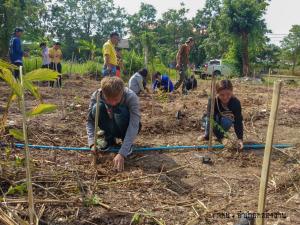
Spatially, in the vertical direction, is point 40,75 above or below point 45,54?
below

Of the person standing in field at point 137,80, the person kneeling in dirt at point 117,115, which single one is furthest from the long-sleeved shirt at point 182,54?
the person kneeling in dirt at point 117,115

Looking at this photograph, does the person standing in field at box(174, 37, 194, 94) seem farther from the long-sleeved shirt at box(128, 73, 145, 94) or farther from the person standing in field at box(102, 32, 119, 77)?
the person standing in field at box(102, 32, 119, 77)

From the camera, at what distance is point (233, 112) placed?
3.77 meters

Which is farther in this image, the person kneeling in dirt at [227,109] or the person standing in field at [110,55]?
the person standing in field at [110,55]

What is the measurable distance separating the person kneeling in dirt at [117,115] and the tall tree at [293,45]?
36.4 m

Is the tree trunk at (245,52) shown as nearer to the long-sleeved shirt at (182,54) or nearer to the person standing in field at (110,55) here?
the long-sleeved shirt at (182,54)

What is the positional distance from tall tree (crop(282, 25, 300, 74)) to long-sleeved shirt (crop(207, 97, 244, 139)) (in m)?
35.6

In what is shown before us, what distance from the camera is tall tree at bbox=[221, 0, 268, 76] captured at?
69.4 feet

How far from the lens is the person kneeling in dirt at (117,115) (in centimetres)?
292

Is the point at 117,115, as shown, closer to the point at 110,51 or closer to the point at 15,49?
the point at 110,51

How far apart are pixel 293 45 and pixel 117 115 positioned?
3929cm

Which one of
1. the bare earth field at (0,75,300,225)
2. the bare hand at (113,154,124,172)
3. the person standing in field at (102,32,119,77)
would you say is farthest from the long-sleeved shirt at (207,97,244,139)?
the person standing in field at (102,32,119,77)

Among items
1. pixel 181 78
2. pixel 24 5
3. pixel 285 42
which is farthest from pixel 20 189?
pixel 285 42

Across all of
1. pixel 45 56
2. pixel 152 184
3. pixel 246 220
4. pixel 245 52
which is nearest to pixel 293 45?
→ pixel 245 52
